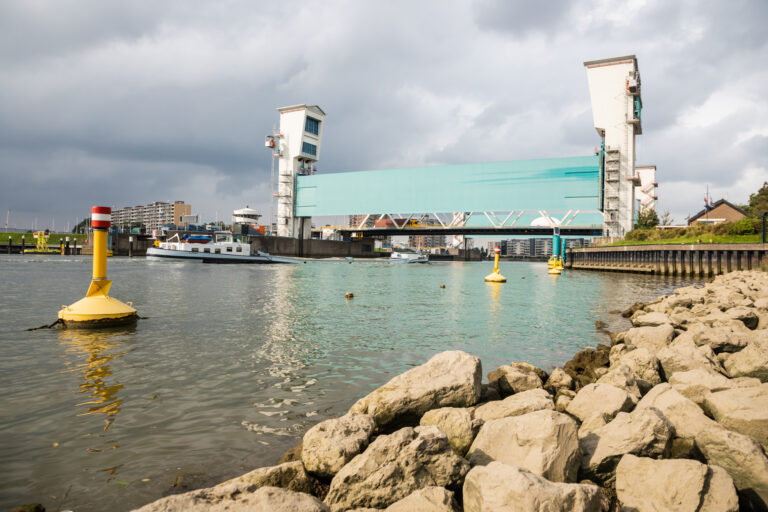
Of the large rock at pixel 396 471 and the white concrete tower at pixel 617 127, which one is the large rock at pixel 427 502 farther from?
the white concrete tower at pixel 617 127

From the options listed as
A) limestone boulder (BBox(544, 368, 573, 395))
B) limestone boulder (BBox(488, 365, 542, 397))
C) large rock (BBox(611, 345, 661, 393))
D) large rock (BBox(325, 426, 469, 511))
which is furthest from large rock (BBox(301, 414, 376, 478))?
large rock (BBox(611, 345, 661, 393))

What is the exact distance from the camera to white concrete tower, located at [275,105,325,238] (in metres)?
90.3

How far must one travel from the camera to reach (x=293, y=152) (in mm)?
90750

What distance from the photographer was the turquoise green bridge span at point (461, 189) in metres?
69.0

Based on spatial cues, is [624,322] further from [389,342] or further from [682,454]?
[682,454]

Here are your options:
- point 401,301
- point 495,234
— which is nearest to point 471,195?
point 495,234

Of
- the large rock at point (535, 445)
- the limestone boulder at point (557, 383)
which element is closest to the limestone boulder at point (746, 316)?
the limestone boulder at point (557, 383)

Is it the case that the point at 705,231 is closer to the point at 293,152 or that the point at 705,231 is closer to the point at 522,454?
the point at 522,454

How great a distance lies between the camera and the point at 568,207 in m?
69.9

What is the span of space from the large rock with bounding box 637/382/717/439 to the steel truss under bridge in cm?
6991

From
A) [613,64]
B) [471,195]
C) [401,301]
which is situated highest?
[613,64]

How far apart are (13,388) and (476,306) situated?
14.6m

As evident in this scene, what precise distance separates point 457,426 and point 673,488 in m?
1.74

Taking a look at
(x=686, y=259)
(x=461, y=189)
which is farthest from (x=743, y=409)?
(x=461, y=189)
